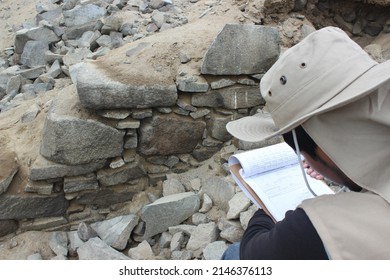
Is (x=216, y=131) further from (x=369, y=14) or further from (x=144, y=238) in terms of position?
(x=369, y=14)

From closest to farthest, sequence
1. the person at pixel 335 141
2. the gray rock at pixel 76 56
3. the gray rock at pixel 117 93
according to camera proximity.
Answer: the person at pixel 335 141 < the gray rock at pixel 117 93 < the gray rock at pixel 76 56

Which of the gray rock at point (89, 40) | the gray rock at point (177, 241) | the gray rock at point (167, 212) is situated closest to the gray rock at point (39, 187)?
the gray rock at point (167, 212)

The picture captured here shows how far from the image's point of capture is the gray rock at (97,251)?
2.68 m

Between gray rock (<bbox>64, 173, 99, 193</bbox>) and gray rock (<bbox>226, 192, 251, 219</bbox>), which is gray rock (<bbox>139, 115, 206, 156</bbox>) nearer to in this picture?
gray rock (<bbox>64, 173, 99, 193</bbox>)

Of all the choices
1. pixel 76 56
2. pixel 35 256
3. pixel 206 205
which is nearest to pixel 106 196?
pixel 35 256

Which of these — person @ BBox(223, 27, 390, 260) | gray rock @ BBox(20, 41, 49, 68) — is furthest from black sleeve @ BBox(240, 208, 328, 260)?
gray rock @ BBox(20, 41, 49, 68)

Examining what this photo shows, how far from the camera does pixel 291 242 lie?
1090mm

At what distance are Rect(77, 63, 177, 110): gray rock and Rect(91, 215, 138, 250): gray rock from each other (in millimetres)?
953

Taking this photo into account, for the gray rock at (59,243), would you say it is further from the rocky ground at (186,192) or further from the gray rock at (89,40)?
the gray rock at (89,40)

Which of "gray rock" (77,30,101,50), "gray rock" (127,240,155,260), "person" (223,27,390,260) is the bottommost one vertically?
"gray rock" (127,240,155,260)

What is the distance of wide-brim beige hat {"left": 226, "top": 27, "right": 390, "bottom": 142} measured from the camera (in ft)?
3.59

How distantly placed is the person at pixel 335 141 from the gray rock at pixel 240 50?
187 cm

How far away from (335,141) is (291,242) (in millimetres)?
332
